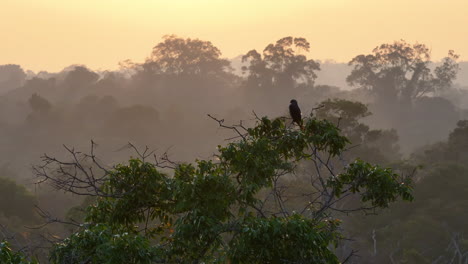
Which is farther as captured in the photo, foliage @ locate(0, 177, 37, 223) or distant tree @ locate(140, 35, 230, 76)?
distant tree @ locate(140, 35, 230, 76)

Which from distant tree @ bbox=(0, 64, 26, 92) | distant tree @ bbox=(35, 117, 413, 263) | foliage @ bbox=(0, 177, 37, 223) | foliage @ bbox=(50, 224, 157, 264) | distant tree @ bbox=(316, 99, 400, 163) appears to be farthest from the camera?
distant tree @ bbox=(0, 64, 26, 92)

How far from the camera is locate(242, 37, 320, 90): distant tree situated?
68.6 metres

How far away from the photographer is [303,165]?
125ft

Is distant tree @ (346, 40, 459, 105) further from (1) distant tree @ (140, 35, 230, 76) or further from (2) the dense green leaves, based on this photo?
(2) the dense green leaves

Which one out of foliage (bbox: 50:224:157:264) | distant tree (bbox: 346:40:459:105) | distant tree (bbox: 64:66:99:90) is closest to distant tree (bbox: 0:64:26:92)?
distant tree (bbox: 64:66:99:90)

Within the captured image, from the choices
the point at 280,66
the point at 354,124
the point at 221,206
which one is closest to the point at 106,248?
the point at 221,206

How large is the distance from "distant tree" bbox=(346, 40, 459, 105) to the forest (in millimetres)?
193

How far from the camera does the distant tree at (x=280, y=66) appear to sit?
68.6 metres

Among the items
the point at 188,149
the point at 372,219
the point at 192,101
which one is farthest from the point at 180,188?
the point at 192,101

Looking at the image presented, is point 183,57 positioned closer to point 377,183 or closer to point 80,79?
point 80,79

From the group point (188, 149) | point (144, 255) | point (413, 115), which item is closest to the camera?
point (144, 255)

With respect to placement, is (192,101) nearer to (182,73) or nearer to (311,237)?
(182,73)

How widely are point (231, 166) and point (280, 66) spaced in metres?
64.6

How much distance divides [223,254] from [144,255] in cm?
104
